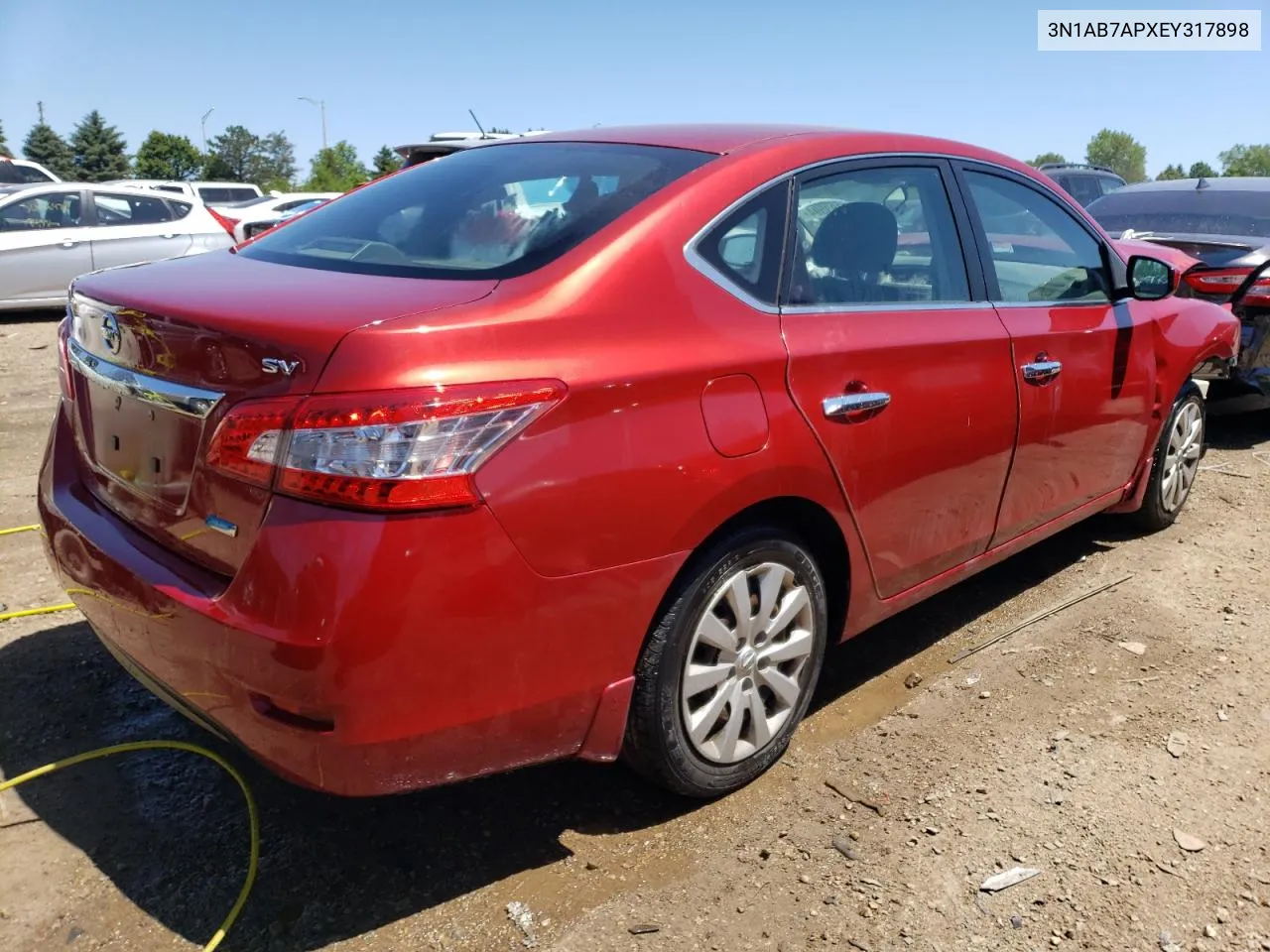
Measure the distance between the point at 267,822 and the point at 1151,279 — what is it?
3.76 metres

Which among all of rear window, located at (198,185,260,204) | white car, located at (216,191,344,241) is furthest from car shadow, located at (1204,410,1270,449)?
rear window, located at (198,185,260,204)

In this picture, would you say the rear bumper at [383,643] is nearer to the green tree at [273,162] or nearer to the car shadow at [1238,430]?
the car shadow at [1238,430]

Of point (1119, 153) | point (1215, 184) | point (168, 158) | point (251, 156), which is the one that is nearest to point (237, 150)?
point (251, 156)

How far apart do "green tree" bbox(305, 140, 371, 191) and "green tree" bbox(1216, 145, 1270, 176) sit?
7742cm

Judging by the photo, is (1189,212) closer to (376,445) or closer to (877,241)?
(877,241)

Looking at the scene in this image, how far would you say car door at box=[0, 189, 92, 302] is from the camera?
11.1 metres

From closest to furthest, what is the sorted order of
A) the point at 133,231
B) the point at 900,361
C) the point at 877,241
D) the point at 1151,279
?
the point at 900,361 → the point at 877,241 → the point at 1151,279 → the point at 133,231

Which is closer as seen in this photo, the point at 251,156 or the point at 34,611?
the point at 34,611

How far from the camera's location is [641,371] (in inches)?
91.0

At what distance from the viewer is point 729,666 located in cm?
269

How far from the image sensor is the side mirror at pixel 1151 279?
13.7ft

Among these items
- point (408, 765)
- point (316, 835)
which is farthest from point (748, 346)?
point (316, 835)

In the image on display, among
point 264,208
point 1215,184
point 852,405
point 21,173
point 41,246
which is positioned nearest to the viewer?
point 852,405

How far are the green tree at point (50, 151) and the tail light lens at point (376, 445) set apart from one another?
9299 cm
